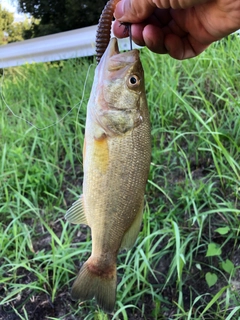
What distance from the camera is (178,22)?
73.7 inches

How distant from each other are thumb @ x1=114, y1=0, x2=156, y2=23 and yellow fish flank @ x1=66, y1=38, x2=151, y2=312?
0.20 metres

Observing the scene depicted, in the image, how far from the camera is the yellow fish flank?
4.58 feet

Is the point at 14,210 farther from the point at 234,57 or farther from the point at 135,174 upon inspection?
the point at 234,57

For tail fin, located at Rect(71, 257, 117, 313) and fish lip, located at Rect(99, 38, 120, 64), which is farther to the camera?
tail fin, located at Rect(71, 257, 117, 313)

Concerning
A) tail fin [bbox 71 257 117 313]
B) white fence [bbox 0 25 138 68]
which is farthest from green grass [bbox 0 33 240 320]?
white fence [bbox 0 25 138 68]

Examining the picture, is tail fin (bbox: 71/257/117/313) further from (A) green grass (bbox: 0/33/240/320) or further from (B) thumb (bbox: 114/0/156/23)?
(B) thumb (bbox: 114/0/156/23)

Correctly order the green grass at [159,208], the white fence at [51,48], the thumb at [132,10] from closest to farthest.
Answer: the thumb at [132,10]
the green grass at [159,208]
the white fence at [51,48]

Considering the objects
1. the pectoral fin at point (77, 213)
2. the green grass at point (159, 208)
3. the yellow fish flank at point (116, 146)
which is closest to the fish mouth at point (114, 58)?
the yellow fish flank at point (116, 146)

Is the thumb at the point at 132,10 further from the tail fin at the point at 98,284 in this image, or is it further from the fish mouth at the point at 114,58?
the tail fin at the point at 98,284

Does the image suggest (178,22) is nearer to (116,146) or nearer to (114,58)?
(114,58)

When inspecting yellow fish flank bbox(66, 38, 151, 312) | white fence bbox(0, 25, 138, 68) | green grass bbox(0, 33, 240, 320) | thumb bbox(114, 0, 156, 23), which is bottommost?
green grass bbox(0, 33, 240, 320)

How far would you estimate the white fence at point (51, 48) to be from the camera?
4.00 metres

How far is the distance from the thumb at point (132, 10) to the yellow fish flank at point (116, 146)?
0.20 meters

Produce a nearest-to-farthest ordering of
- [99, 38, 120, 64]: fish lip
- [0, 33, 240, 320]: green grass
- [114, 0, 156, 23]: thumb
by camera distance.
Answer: [99, 38, 120, 64]: fish lip < [114, 0, 156, 23]: thumb < [0, 33, 240, 320]: green grass
